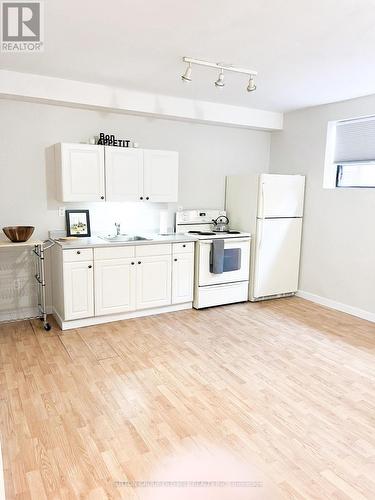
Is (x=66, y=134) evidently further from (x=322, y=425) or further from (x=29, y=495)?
(x=322, y=425)

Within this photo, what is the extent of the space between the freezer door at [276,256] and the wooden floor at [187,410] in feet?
3.19

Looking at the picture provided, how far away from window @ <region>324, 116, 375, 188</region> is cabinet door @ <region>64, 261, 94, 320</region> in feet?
10.4

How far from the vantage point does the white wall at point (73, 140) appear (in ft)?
12.7

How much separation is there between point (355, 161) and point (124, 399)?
12.2ft

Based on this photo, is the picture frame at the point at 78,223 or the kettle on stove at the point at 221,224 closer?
the picture frame at the point at 78,223

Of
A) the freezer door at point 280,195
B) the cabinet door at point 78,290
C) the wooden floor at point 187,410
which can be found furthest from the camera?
the freezer door at point 280,195

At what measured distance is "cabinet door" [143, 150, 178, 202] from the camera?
13.9 feet

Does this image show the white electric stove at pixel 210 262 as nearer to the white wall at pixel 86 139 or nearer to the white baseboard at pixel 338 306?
the white wall at pixel 86 139

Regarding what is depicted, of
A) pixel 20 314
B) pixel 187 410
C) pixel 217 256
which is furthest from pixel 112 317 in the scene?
pixel 187 410

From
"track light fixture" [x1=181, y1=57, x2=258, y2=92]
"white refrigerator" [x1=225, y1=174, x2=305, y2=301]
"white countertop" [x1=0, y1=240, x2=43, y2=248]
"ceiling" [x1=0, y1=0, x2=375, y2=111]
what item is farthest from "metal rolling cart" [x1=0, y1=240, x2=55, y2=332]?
"white refrigerator" [x1=225, y1=174, x2=305, y2=301]

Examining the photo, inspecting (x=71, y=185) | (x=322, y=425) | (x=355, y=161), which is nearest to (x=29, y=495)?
(x=322, y=425)

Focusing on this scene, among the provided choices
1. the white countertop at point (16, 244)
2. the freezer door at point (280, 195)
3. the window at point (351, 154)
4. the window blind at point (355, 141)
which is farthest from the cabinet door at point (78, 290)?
the window blind at point (355, 141)

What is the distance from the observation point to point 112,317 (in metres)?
4.08

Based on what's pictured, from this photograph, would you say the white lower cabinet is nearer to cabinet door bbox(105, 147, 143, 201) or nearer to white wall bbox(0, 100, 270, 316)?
white wall bbox(0, 100, 270, 316)
